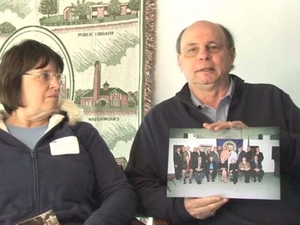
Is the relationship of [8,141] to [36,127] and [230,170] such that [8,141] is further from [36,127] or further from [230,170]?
[230,170]

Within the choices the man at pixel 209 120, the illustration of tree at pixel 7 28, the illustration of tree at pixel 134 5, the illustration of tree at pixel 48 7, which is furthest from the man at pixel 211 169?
the illustration of tree at pixel 7 28

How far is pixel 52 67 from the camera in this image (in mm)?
1587

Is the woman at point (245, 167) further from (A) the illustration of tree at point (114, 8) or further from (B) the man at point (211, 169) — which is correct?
(A) the illustration of tree at point (114, 8)

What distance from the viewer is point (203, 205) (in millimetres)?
1487

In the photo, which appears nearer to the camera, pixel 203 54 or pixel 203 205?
pixel 203 205

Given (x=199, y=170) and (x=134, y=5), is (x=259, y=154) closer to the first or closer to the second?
(x=199, y=170)

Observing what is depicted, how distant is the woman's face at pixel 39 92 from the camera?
156 centimetres

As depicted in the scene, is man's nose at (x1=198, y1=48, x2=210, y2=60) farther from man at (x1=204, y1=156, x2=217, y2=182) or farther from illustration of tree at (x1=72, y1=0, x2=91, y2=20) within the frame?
illustration of tree at (x1=72, y1=0, x2=91, y2=20)

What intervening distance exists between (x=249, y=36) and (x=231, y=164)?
857mm

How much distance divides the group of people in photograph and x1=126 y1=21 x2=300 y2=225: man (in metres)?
0.10

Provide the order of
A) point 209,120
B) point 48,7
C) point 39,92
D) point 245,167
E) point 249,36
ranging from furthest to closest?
point 48,7
point 249,36
point 209,120
point 39,92
point 245,167

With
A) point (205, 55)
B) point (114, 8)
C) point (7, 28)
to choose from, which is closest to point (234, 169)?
point (205, 55)

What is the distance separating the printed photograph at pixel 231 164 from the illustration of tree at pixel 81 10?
1.05 metres

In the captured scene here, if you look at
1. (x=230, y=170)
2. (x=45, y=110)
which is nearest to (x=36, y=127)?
(x=45, y=110)
